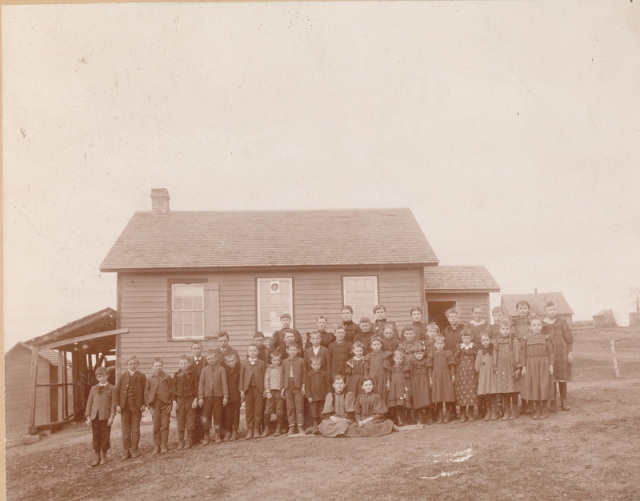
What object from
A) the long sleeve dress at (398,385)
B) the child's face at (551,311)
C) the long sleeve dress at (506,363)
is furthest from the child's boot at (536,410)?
the long sleeve dress at (398,385)

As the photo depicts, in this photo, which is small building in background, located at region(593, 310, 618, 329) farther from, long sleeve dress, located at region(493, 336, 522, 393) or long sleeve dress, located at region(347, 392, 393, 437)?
long sleeve dress, located at region(347, 392, 393, 437)

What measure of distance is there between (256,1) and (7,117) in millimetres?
3707

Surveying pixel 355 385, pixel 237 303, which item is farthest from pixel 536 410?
pixel 237 303

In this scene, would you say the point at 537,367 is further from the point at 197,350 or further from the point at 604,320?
the point at 604,320

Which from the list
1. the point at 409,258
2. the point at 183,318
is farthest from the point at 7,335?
the point at 409,258

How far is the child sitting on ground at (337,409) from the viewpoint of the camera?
29.3 feet

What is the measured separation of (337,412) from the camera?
9.21 meters

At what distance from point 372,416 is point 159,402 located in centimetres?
342

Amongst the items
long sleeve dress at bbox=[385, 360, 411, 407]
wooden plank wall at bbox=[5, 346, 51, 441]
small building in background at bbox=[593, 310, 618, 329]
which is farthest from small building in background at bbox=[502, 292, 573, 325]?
long sleeve dress at bbox=[385, 360, 411, 407]

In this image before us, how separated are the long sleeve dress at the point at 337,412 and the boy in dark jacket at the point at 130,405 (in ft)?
9.56

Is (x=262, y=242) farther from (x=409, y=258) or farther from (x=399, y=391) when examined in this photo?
(x=399, y=391)

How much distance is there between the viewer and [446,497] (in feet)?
20.6

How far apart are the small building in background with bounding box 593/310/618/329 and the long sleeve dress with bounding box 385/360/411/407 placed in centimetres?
3096

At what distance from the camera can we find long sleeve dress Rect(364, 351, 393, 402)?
9312 millimetres
